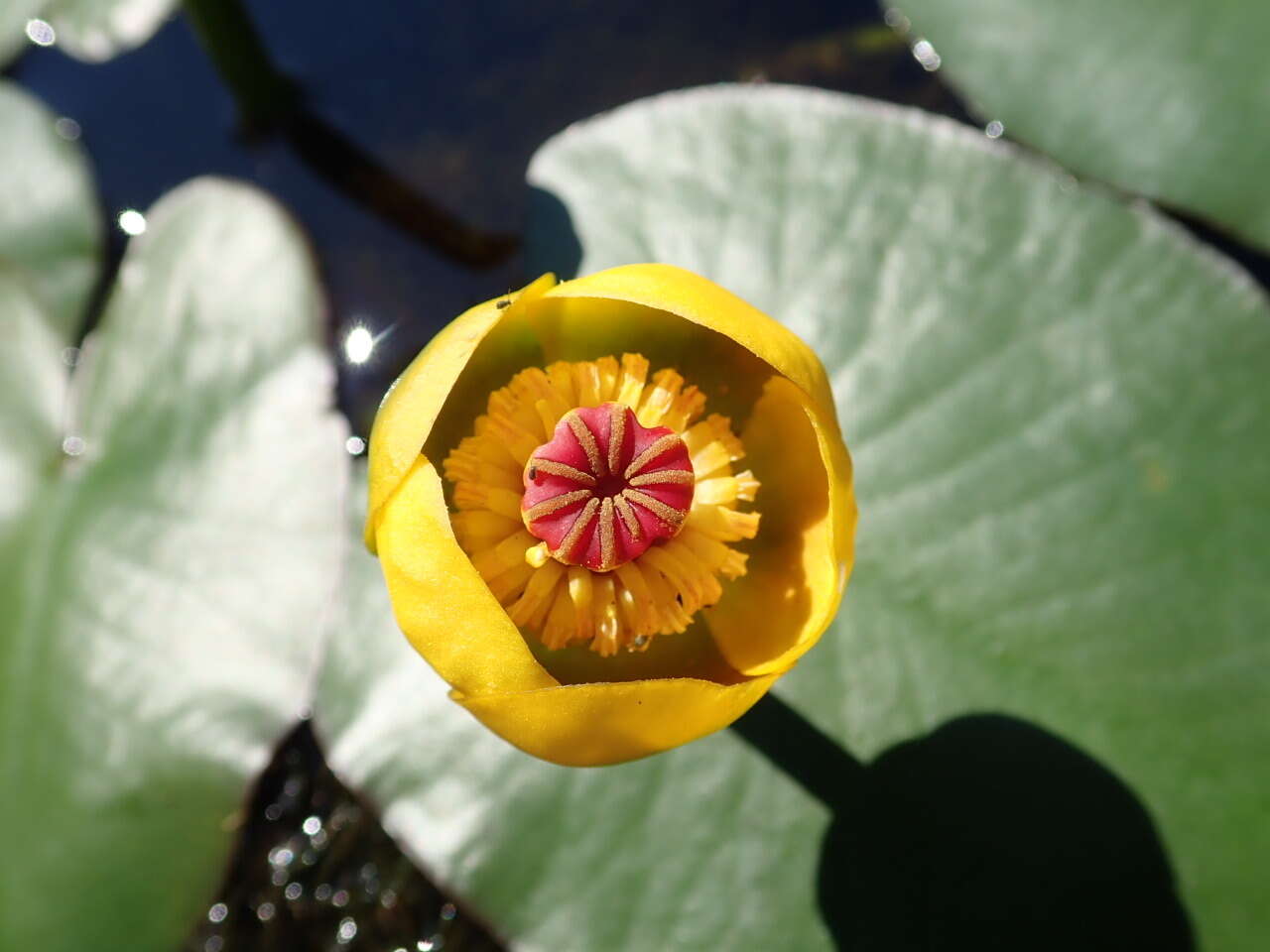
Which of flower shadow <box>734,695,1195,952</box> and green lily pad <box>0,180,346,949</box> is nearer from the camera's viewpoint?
flower shadow <box>734,695,1195,952</box>

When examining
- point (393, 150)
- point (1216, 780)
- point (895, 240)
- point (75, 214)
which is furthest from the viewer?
point (393, 150)

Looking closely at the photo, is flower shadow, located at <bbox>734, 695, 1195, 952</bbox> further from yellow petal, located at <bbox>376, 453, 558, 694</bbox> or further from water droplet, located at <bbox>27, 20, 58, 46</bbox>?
water droplet, located at <bbox>27, 20, 58, 46</bbox>

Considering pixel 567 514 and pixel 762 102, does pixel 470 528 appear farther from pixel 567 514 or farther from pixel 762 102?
pixel 762 102

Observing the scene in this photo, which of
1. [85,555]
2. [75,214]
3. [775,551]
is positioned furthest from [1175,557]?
[75,214]

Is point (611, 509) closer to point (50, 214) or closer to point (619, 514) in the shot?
point (619, 514)

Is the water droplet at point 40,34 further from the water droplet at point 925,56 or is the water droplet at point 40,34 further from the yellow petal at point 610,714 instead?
the yellow petal at point 610,714

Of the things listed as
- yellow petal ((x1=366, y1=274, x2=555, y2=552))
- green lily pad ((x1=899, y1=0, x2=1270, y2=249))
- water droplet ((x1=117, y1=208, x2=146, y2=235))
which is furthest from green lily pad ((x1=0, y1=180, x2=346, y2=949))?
green lily pad ((x1=899, y1=0, x2=1270, y2=249))

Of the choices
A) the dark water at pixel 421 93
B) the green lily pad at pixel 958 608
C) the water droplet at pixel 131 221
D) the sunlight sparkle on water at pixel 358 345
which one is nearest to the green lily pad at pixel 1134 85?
the green lily pad at pixel 958 608

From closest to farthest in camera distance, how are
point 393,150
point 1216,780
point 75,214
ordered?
point 1216,780 < point 75,214 < point 393,150
